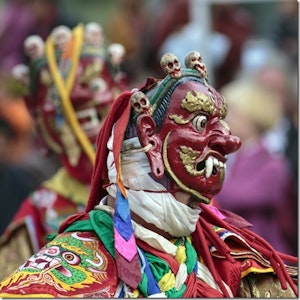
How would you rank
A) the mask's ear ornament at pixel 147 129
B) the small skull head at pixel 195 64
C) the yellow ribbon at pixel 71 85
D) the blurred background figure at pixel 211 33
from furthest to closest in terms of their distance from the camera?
Answer: the blurred background figure at pixel 211 33 → the yellow ribbon at pixel 71 85 → the small skull head at pixel 195 64 → the mask's ear ornament at pixel 147 129

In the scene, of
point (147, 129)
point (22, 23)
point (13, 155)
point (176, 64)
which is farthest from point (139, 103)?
point (22, 23)

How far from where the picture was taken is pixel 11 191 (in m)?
10.3

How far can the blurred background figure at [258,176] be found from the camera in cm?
1004

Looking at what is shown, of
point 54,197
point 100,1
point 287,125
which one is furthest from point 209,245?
point 100,1

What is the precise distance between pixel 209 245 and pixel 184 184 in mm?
341

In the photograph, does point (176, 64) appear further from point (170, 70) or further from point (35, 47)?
point (35, 47)

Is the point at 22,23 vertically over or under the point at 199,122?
under

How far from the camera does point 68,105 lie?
8078 millimetres

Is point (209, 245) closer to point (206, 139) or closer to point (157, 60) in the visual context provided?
point (206, 139)

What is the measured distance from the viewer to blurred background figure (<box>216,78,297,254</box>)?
395 inches

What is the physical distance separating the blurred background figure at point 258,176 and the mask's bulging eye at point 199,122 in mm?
4101

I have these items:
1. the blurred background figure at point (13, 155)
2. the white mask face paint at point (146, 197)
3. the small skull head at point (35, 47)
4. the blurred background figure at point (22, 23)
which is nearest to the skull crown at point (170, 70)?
the white mask face paint at point (146, 197)

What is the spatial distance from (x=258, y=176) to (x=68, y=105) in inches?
97.8

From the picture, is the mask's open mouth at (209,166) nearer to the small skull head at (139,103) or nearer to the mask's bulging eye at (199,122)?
the mask's bulging eye at (199,122)
